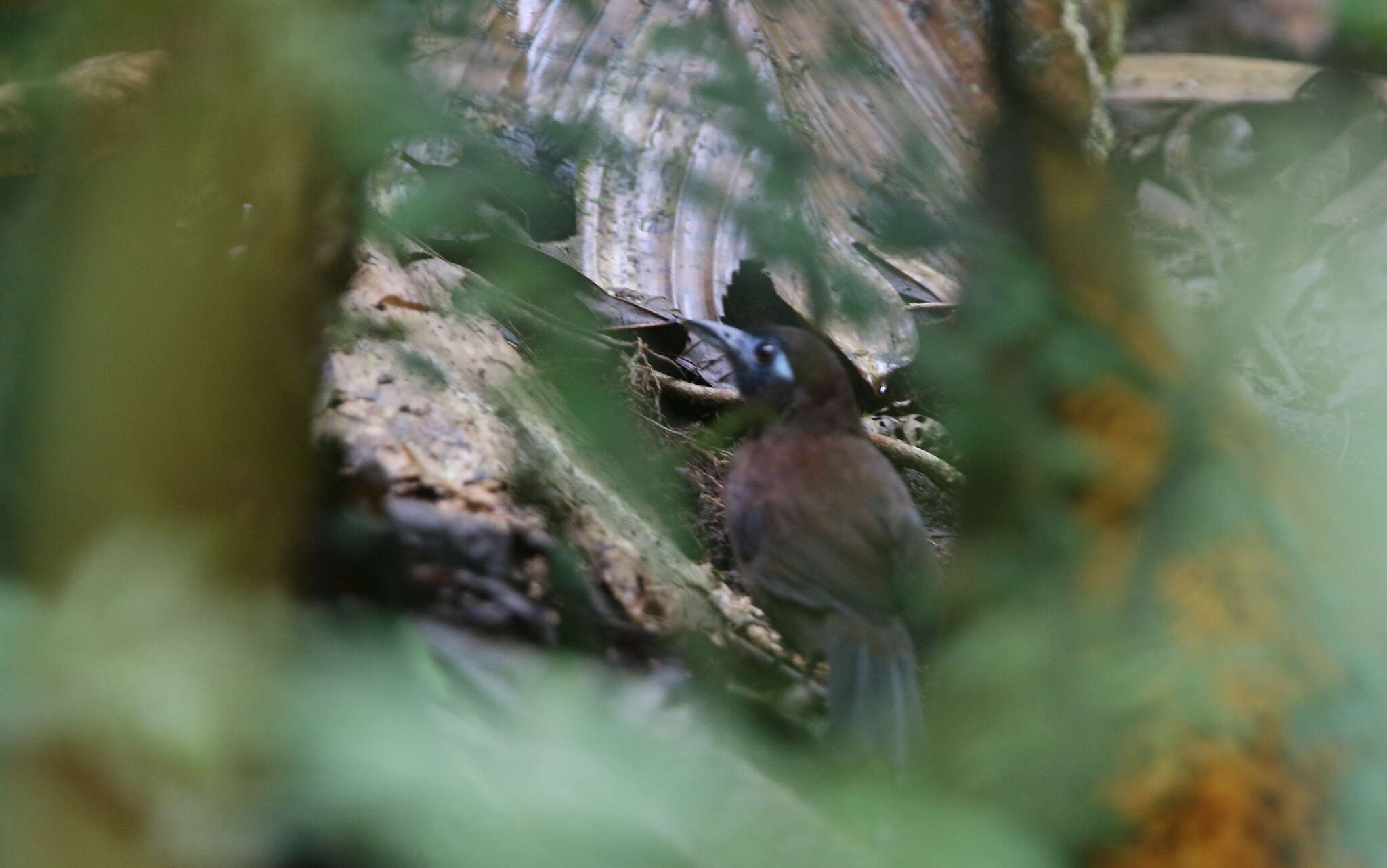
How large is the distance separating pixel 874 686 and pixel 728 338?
1295mm

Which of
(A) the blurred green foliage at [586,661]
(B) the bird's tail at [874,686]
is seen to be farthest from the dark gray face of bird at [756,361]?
(A) the blurred green foliage at [586,661]

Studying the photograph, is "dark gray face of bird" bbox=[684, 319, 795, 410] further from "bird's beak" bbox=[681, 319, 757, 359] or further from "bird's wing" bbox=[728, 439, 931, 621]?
"bird's wing" bbox=[728, 439, 931, 621]

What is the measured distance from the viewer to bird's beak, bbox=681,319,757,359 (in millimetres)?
3148

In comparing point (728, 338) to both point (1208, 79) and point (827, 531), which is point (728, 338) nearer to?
point (827, 531)

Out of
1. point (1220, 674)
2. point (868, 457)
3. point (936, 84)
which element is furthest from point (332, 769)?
point (868, 457)

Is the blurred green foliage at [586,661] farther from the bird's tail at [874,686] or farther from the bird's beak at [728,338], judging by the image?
the bird's beak at [728,338]

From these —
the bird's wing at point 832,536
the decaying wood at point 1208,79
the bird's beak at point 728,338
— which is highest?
the decaying wood at point 1208,79

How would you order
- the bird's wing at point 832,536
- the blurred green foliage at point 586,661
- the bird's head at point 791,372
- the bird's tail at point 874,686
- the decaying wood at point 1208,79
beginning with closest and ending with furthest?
1. the blurred green foliage at point 586,661
2. the bird's tail at point 874,686
3. the bird's wing at point 832,536
4. the bird's head at point 791,372
5. the decaying wood at point 1208,79

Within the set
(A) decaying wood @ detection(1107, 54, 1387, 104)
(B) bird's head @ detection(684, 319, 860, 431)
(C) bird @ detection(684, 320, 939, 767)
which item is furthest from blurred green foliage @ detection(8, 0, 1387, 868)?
(A) decaying wood @ detection(1107, 54, 1387, 104)

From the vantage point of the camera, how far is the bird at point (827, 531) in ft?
7.36

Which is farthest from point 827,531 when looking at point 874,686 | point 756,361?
point 756,361

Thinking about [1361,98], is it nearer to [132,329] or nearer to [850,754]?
[850,754]

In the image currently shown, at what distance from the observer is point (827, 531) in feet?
8.71

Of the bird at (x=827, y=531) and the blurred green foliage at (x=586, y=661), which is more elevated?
the blurred green foliage at (x=586, y=661)
